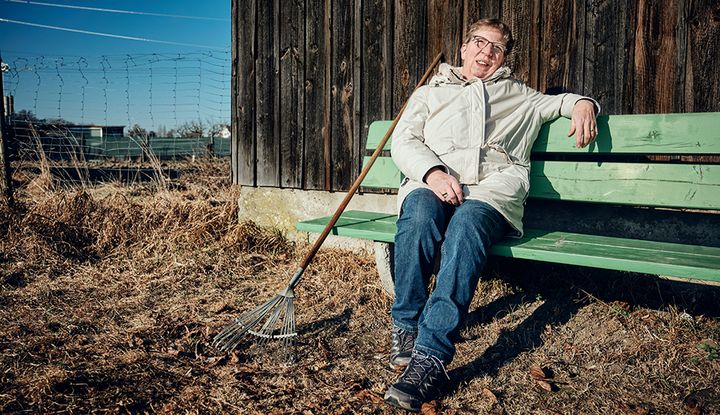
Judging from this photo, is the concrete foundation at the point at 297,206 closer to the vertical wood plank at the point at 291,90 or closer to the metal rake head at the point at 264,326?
the vertical wood plank at the point at 291,90

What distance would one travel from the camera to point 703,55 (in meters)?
2.95

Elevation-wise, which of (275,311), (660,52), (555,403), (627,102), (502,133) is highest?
(660,52)

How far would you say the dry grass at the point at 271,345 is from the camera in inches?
85.6

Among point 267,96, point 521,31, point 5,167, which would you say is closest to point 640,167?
point 521,31

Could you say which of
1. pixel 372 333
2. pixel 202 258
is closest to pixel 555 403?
pixel 372 333

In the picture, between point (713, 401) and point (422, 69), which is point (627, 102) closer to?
point (422, 69)

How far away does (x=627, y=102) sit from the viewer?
10.4 feet

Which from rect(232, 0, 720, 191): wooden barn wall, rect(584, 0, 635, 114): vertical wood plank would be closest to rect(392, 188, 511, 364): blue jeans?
rect(584, 0, 635, 114): vertical wood plank

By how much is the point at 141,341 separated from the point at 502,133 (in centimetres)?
211

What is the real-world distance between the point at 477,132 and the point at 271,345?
150 centimetres

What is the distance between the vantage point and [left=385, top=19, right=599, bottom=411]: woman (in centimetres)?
224

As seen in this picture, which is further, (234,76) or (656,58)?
(234,76)

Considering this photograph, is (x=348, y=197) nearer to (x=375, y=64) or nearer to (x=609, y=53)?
(x=375, y=64)

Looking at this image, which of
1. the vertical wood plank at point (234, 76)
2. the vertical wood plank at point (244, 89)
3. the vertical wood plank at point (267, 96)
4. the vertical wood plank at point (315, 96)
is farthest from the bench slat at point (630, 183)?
the vertical wood plank at point (234, 76)
